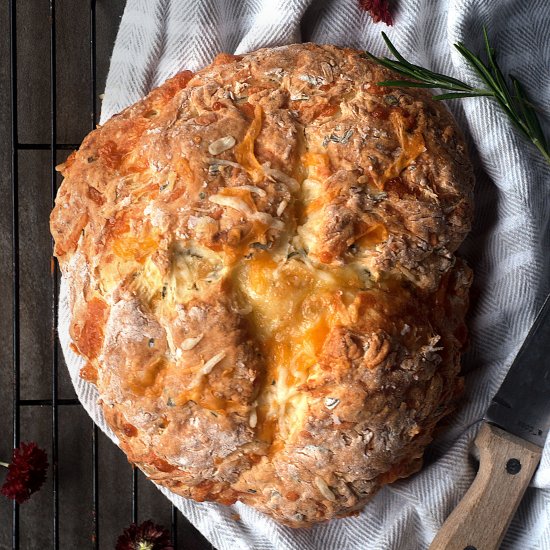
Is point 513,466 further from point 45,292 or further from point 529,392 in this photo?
point 45,292

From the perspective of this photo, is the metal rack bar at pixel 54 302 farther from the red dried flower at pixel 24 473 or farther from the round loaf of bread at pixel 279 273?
the round loaf of bread at pixel 279 273

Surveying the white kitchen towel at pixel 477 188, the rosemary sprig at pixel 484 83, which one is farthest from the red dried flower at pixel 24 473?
the rosemary sprig at pixel 484 83

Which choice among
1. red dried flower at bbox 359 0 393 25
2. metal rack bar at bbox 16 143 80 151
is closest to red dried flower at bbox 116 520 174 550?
metal rack bar at bbox 16 143 80 151

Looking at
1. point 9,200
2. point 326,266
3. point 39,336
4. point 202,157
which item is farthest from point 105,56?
point 326,266

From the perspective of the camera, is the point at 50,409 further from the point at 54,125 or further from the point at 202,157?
the point at 202,157

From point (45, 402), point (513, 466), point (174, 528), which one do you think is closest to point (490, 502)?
point (513, 466)

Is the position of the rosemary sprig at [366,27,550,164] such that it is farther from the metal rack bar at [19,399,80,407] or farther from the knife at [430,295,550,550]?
the metal rack bar at [19,399,80,407]
